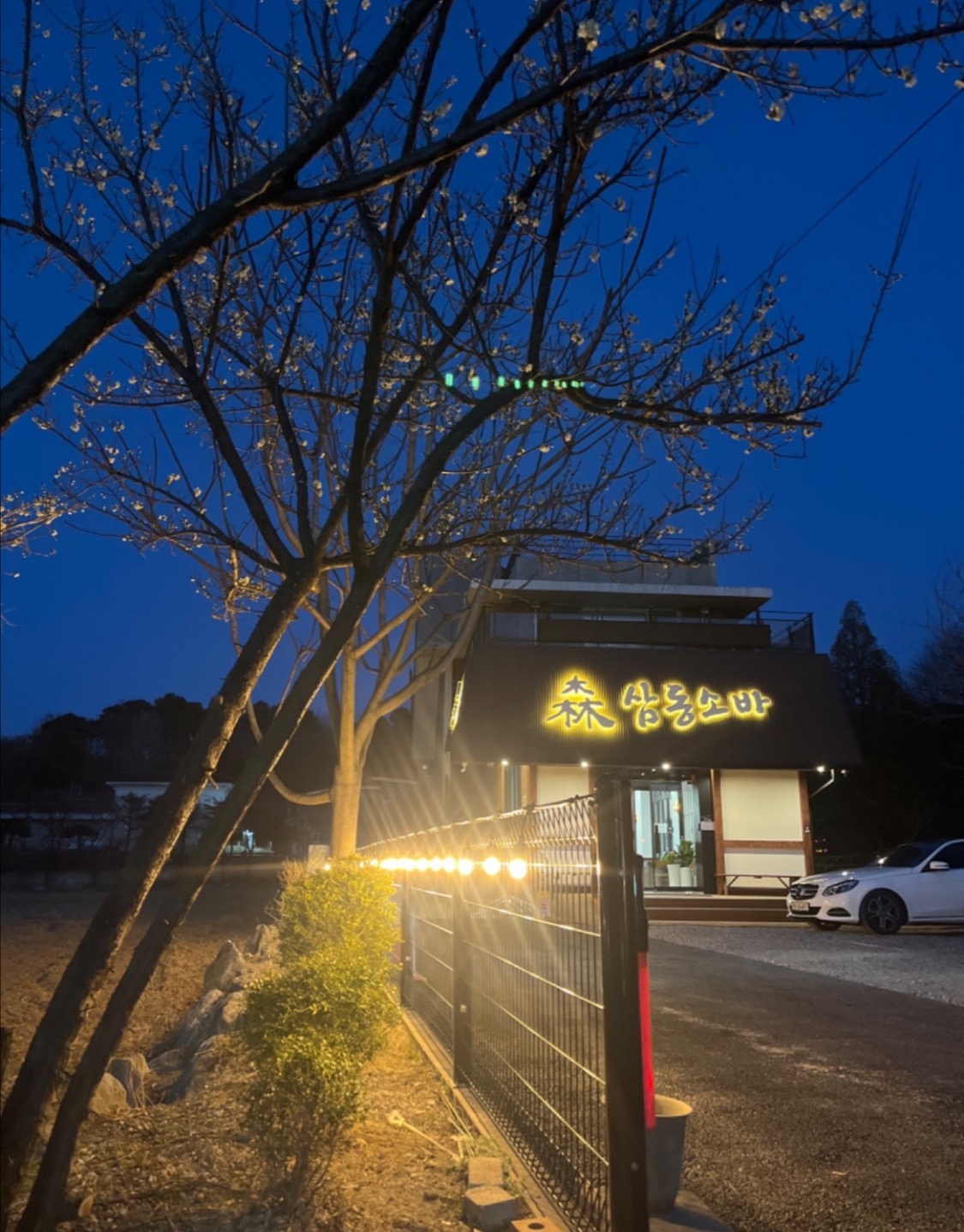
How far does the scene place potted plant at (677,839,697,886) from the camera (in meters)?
23.7

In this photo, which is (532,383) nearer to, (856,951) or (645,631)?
(856,951)

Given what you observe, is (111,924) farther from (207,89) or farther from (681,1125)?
→ (207,89)

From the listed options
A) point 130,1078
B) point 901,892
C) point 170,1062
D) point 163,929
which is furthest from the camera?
point 901,892

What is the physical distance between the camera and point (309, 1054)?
4113 mm

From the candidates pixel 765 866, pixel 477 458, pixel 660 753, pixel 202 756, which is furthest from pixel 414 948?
pixel 765 866

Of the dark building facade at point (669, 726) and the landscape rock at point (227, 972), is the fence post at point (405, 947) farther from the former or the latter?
the dark building facade at point (669, 726)

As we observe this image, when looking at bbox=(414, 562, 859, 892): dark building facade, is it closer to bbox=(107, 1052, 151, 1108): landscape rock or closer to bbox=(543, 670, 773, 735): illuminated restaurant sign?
bbox=(543, 670, 773, 735): illuminated restaurant sign

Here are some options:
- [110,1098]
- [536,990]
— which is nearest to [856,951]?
[110,1098]

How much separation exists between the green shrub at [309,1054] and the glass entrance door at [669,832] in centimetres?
1937

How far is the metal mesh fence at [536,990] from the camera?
353cm

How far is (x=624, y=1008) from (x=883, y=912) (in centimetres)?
1403

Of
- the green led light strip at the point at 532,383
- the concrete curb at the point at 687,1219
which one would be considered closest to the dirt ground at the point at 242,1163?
the concrete curb at the point at 687,1219

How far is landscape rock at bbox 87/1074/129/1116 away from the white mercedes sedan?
40.0ft

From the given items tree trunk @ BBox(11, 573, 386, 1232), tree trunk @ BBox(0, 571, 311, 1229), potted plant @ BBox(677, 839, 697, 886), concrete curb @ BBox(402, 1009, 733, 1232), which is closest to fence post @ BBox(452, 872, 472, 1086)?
concrete curb @ BBox(402, 1009, 733, 1232)
